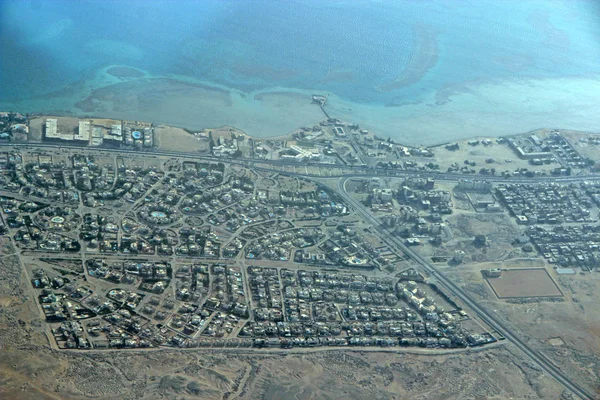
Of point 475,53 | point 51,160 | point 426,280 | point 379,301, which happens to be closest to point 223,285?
point 379,301

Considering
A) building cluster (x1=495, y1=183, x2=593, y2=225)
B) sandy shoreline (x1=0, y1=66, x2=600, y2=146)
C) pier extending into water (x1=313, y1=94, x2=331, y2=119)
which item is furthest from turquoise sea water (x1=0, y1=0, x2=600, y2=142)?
building cluster (x1=495, y1=183, x2=593, y2=225)

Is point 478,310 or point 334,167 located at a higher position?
point 334,167

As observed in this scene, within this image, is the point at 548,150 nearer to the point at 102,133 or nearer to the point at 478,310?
the point at 478,310

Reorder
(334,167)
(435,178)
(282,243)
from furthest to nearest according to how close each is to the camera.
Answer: (435,178), (334,167), (282,243)

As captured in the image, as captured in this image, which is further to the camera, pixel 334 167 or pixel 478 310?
pixel 334 167

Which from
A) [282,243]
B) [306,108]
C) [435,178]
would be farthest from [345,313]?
[306,108]

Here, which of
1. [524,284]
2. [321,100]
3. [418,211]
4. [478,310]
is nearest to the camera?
[478,310]

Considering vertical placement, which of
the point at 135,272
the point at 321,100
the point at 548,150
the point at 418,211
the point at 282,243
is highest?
the point at 321,100
